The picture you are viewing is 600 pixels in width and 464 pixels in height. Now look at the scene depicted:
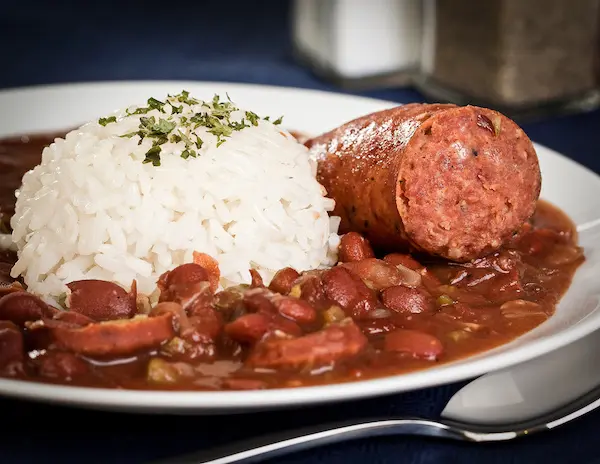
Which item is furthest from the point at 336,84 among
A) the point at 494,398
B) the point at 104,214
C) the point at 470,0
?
the point at 494,398

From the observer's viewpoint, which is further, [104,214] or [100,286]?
[104,214]

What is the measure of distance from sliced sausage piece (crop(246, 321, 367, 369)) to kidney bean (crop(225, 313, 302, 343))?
4cm

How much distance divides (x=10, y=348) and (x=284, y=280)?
107 cm

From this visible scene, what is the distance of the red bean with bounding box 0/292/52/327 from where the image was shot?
10.9 ft

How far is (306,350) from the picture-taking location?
312 centimetres

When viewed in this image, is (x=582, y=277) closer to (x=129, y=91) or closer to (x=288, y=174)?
(x=288, y=174)

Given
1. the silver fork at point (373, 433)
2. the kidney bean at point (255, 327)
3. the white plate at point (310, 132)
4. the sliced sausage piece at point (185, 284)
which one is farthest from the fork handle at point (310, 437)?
the sliced sausage piece at point (185, 284)

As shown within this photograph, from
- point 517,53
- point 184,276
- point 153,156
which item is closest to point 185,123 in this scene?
point 153,156

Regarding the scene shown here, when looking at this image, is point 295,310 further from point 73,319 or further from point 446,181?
point 446,181

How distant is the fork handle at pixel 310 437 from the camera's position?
9.48 feet

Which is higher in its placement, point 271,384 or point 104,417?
point 271,384

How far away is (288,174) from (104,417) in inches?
54.8

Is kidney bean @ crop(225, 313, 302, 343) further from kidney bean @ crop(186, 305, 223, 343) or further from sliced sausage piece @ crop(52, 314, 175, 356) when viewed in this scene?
sliced sausage piece @ crop(52, 314, 175, 356)

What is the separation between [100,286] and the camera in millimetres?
3482
